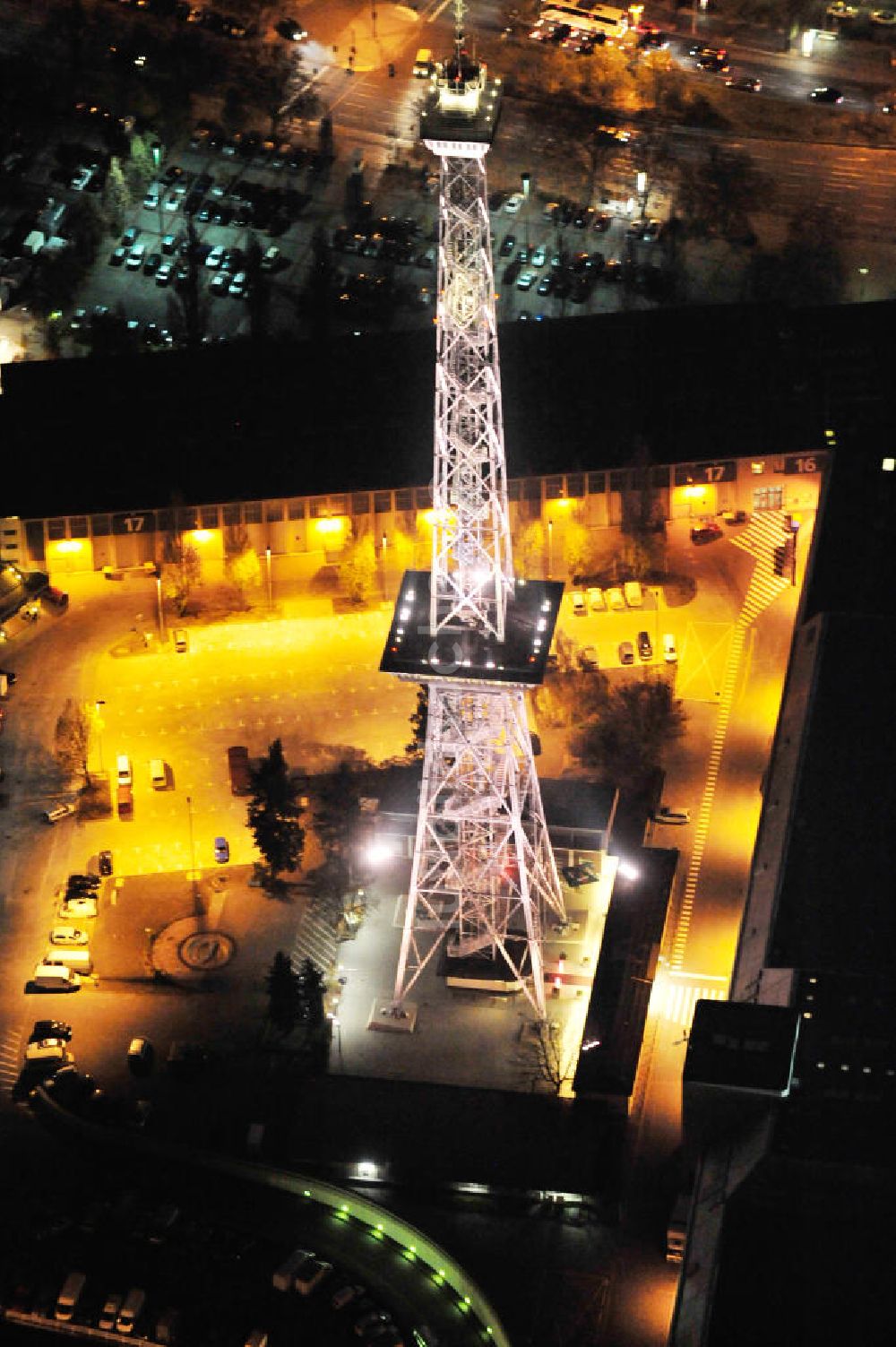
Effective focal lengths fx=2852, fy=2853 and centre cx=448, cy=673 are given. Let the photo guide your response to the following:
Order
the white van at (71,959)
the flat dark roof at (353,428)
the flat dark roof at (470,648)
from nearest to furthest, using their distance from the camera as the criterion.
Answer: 1. the flat dark roof at (470,648)
2. the white van at (71,959)
3. the flat dark roof at (353,428)

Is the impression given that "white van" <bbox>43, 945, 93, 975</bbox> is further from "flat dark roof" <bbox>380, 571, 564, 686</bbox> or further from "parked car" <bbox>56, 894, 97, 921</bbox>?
"flat dark roof" <bbox>380, 571, 564, 686</bbox>

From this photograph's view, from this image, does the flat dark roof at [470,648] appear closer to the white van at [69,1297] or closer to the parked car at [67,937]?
the parked car at [67,937]

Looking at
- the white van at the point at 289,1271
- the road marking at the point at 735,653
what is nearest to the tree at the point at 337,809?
the road marking at the point at 735,653

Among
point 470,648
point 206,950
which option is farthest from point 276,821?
point 470,648

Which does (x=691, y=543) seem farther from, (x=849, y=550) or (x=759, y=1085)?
(x=759, y=1085)

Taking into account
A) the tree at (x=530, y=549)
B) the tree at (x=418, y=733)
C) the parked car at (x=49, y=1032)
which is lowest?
the parked car at (x=49, y=1032)

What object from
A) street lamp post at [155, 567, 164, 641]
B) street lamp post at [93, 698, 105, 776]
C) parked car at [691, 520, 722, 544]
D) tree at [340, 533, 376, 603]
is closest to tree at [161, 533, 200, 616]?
street lamp post at [155, 567, 164, 641]
